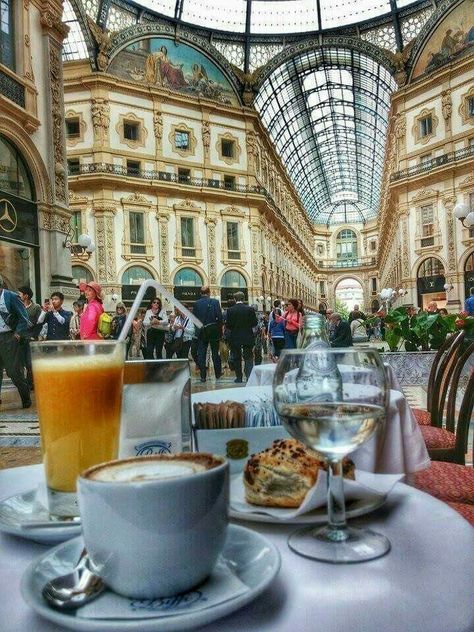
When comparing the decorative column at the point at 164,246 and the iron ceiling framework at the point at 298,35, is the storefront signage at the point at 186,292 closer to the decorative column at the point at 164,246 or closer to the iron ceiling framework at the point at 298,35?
the decorative column at the point at 164,246

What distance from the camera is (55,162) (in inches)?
408

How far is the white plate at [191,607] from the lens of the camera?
0.42 m

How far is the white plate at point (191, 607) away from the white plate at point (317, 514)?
9 centimetres

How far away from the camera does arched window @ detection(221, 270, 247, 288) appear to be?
2683 centimetres

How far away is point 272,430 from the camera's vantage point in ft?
2.96

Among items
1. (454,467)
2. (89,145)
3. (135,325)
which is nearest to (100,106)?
(89,145)

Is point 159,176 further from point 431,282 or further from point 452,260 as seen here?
point 452,260

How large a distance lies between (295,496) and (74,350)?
1.25 feet

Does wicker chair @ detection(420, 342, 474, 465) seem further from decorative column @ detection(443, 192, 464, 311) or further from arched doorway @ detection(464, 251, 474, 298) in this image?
arched doorway @ detection(464, 251, 474, 298)

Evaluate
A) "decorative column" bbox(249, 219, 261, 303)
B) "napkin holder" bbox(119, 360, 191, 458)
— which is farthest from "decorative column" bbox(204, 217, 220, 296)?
"napkin holder" bbox(119, 360, 191, 458)

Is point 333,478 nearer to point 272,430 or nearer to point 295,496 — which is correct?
point 295,496

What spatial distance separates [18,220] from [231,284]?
1783cm

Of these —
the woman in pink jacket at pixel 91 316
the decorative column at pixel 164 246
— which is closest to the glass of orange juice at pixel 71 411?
the woman in pink jacket at pixel 91 316

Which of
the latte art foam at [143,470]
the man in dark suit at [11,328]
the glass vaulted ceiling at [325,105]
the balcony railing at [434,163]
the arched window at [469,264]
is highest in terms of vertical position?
the glass vaulted ceiling at [325,105]
